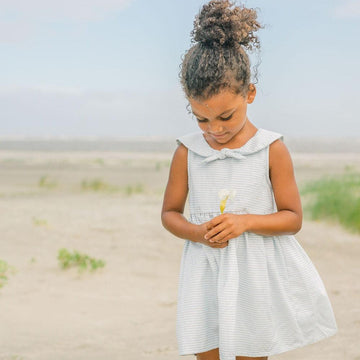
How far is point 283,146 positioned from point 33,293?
3714 millimetres

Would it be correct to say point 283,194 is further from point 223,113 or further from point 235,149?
point 223,113

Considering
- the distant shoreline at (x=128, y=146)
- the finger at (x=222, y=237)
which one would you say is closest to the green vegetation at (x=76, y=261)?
the finger at (x=222, y=237)

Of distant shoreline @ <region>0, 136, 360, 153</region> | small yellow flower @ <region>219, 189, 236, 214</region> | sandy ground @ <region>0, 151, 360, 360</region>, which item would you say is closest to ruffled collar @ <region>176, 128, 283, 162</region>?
small yellow flower @ <region>219, 189, 236, 214</region>

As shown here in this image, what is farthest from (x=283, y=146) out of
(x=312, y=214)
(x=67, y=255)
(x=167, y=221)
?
(x=312, y=214)

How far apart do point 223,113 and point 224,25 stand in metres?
0.34

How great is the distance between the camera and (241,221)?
2.29 meters

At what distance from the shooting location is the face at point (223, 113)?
2326 mm

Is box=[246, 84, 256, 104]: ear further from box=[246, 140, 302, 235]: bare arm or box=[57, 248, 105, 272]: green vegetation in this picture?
box=[57, 248, 105, 272]: green vegetation

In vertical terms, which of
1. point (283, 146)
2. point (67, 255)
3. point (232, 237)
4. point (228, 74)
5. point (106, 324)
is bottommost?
point (106, 324)

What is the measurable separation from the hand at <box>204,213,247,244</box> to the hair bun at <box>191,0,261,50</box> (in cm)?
65

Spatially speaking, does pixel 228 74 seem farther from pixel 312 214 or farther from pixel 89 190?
pixel 89 190

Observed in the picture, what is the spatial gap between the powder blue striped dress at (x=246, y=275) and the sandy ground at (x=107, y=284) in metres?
1.50

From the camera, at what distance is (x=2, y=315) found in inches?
196

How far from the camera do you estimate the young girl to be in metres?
2.35
